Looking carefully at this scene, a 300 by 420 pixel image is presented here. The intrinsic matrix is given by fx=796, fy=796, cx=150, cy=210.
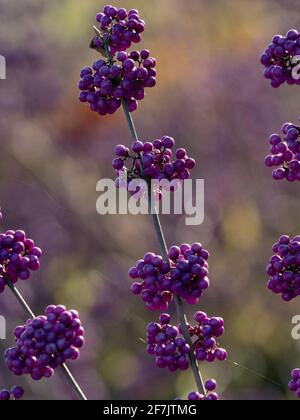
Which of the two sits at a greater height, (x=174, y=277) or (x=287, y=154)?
(x=287, y=154)

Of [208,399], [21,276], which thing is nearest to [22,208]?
[21,276]

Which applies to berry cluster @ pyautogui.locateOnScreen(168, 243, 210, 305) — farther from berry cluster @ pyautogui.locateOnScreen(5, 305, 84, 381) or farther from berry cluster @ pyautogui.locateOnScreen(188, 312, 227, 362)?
berry cluster @ pyautogui.locateOnScreen(5, 305, 84, 381)

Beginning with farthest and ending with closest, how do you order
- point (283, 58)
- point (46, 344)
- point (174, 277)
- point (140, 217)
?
1. point (140, 217)
2. point (283, 58)
3. point (174, 277)
4. point (46, 344)

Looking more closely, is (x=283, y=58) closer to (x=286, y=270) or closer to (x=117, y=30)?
(x=117, y=30)

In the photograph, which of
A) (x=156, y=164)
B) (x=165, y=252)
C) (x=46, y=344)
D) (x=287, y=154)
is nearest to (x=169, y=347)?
(x=165, y=252)

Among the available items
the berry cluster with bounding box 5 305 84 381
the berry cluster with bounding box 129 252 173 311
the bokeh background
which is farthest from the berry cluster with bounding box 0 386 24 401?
the bokeh background

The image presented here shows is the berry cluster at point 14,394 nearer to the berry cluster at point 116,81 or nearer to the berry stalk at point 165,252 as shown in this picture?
the berry stalk at point 165,252

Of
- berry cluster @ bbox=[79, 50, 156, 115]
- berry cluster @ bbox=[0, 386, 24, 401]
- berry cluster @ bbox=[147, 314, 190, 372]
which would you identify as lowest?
berry cluster @ bbox=[0, 386, 24, 401]
